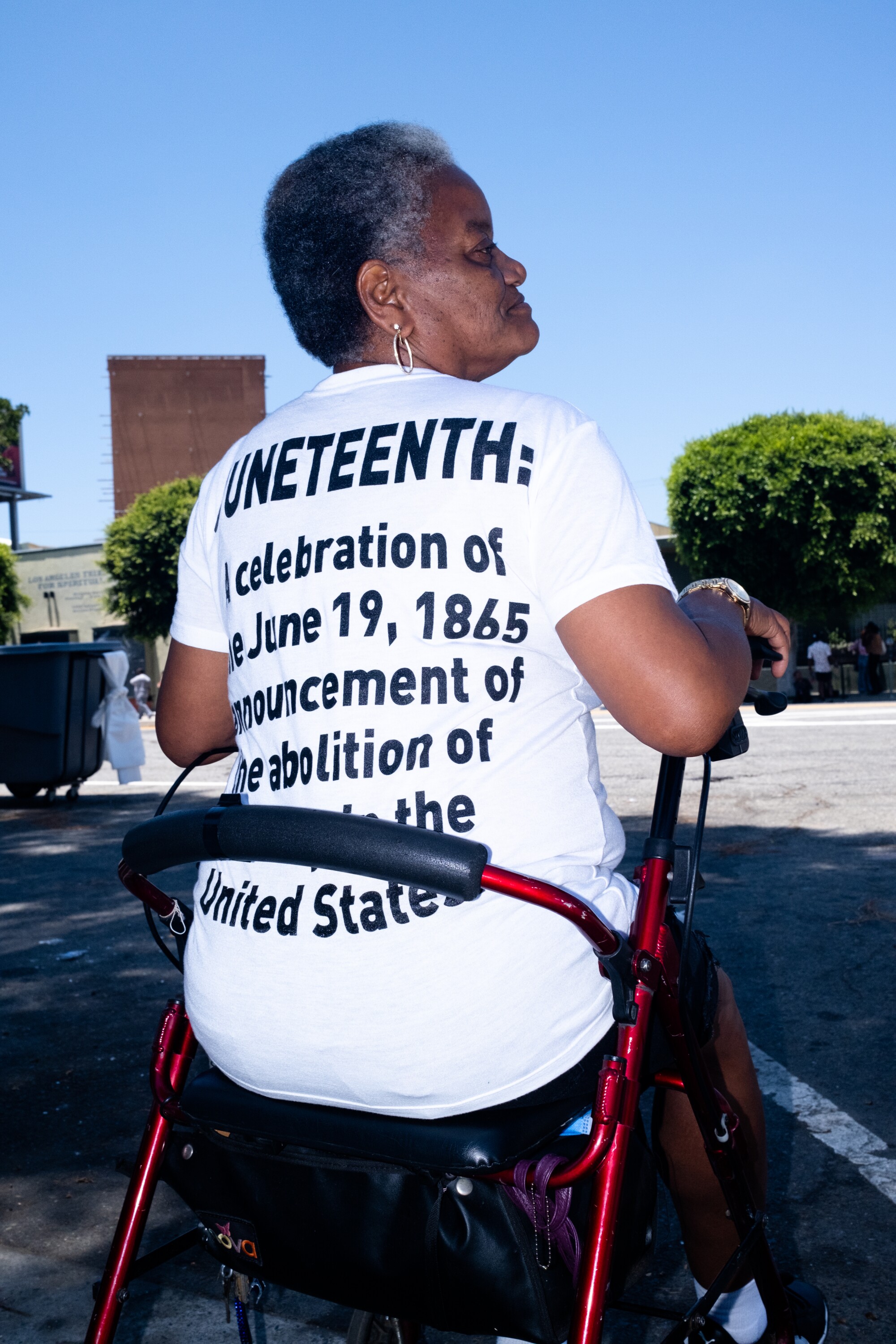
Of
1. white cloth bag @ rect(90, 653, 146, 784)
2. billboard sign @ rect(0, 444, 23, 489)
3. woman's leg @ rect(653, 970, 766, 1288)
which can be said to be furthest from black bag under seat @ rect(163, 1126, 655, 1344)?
billboard sign @ rect(0, 444, 23, 489)

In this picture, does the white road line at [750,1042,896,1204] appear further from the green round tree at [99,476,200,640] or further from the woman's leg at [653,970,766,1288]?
the green round tree at [99,476,200,640]

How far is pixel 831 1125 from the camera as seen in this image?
324 centimetres

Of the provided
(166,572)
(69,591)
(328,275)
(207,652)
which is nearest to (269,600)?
(207,652)

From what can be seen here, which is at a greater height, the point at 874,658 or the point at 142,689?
the point at 874,658

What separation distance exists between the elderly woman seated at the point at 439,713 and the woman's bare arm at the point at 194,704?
232 mm

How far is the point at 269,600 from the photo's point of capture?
4.70ft

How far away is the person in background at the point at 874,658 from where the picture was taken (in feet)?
85.1

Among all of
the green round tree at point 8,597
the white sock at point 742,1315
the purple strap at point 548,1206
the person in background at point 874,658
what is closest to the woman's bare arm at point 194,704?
the purple strap at point 548,1206

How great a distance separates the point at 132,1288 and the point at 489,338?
209cm

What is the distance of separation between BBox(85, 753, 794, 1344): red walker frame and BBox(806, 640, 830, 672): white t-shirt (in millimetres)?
24806

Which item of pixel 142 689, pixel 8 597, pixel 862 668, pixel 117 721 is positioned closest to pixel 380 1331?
pixel 117 721

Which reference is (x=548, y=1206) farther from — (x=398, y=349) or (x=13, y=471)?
(x=13, y=471)

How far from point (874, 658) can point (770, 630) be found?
84.3 feet

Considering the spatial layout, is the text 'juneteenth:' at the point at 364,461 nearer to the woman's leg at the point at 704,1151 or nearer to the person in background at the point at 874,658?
the woman's leg at the point at 704,1151
